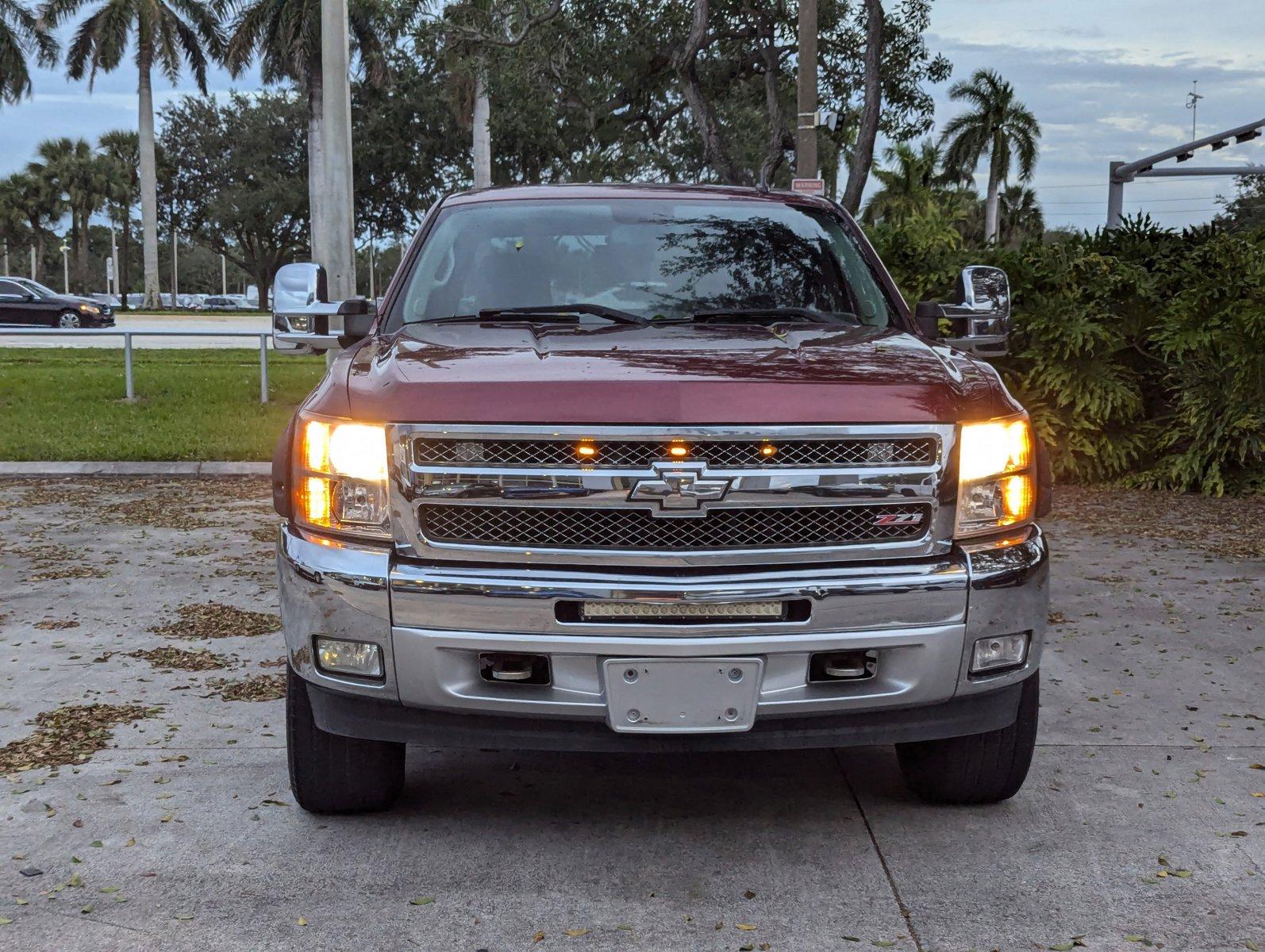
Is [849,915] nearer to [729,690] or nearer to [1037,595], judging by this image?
[729,690]

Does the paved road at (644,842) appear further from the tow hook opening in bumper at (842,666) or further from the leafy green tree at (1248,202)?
the leafy green tree at (1248,202)

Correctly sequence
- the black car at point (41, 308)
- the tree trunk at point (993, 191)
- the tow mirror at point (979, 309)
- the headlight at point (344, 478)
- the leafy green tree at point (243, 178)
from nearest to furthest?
1. the headlight at point (344, 478)
2. the tow mirror at point (979, 309)
3. the black car at point (41, 308)
4. the leafy green tree at point (243, 178)
5. the tree trunk at point (993, 191)

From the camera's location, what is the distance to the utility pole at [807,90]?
16.8 metres

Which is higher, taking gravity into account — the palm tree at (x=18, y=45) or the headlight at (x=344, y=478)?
the palm tree at (x=18, y=45)

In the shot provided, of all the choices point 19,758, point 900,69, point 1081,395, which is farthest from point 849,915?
point 900,69

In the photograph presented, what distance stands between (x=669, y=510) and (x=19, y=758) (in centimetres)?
241

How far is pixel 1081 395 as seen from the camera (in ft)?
36.3

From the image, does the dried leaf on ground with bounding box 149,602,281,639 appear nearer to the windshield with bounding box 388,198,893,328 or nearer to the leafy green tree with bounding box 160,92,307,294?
the windshield with bounding box 388,198,893,328

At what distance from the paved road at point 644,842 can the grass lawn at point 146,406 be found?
7517mm

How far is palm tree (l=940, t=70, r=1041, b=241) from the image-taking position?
2464 inches

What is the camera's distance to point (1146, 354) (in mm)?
11234

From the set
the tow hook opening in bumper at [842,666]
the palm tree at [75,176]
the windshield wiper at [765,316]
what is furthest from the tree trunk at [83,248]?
the tow hook opening in bumper at [842,666]

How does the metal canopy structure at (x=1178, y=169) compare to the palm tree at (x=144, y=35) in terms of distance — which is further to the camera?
the palm tree at (x=144, y=35)

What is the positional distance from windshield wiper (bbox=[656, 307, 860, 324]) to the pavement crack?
1384 millimetres
